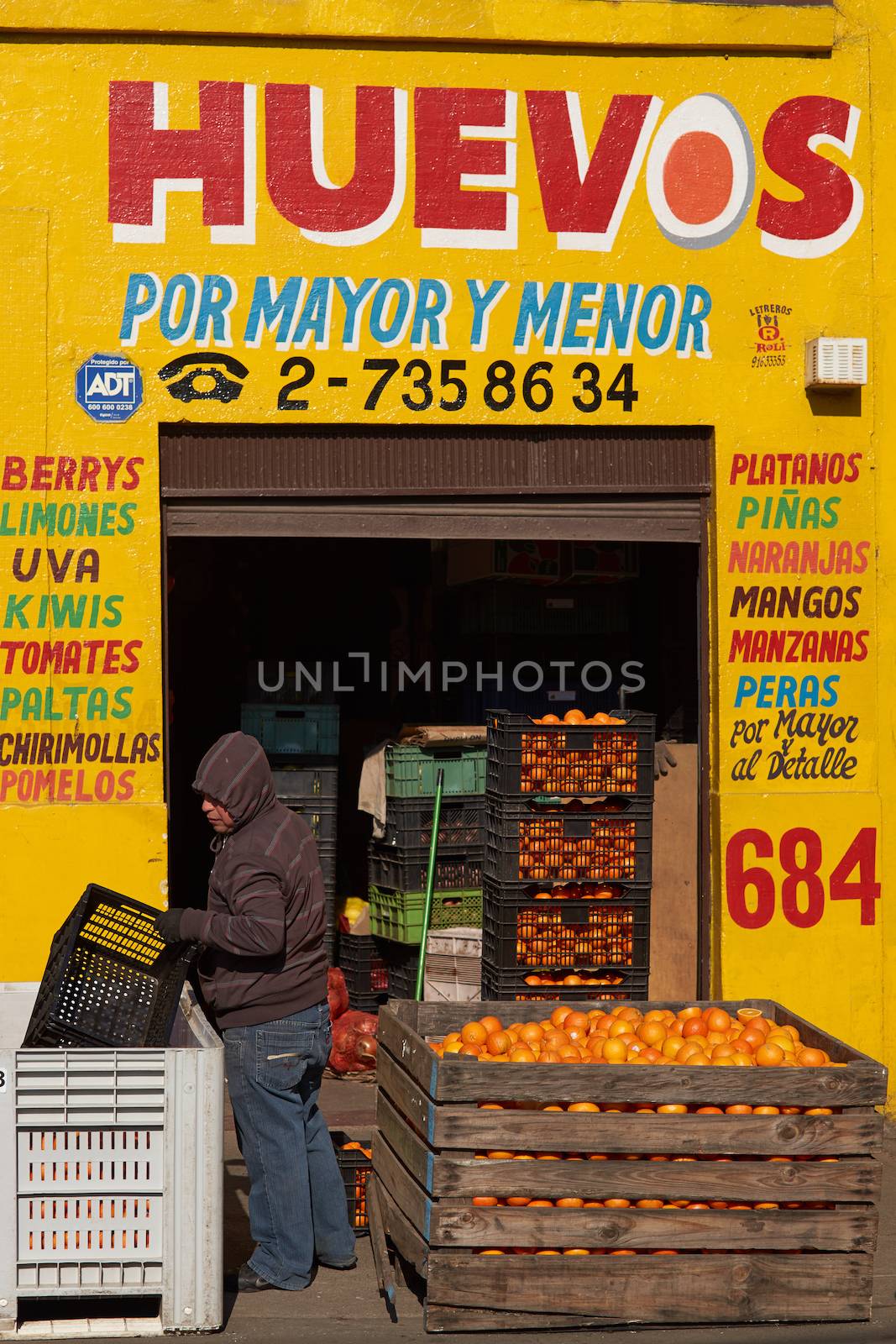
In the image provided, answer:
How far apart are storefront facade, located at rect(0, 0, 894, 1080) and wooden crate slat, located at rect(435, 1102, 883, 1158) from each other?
2.77 m

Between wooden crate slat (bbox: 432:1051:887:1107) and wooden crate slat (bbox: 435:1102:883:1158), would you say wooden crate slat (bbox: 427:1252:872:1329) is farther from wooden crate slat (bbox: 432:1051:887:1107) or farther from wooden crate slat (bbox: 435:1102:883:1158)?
wooden crate slat (bbox: 432:1051:887:1107)

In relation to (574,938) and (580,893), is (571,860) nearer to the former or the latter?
(580,893)

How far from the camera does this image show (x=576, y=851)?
315 inches

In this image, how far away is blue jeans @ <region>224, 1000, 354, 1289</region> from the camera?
585 cm

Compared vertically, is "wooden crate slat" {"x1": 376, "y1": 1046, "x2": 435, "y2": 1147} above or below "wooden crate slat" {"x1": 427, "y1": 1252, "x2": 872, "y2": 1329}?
above

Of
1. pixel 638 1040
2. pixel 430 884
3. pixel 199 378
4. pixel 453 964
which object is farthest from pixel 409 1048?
pixel 453 964

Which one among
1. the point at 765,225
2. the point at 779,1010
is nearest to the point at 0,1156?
the point at 779,1010

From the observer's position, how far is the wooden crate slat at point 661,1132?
213 inches

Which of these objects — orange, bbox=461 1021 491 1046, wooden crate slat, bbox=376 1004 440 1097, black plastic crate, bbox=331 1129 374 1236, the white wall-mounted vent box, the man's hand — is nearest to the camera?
wooden crate slat, bbox=376 1004 440 1097

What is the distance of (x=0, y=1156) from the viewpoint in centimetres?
523

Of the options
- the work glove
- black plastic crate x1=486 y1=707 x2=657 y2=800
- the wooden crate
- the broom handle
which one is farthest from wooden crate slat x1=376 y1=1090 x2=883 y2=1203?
the broom handle

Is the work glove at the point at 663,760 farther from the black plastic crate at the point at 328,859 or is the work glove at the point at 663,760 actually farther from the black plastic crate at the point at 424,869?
the black plastic crate at the point at 328,859

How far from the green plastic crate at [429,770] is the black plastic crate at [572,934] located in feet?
6.28

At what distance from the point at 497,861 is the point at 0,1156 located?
3.38 metres
